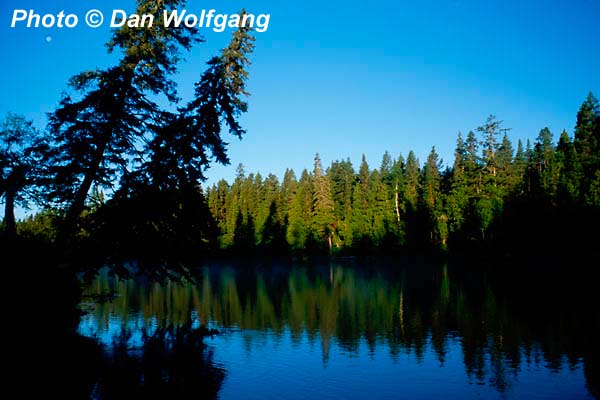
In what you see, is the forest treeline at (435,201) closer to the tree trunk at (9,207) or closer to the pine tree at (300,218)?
the pine tree at (300,218)

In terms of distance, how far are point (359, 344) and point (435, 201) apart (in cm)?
6295

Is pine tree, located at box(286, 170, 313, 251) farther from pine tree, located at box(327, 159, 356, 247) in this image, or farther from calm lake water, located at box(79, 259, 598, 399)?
calm lake water, located at box(79, 259, 598, 399)

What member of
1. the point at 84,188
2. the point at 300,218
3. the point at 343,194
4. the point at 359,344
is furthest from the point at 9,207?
the point at 343,194

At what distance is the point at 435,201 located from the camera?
79.5 m

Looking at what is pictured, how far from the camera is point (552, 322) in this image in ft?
78.5

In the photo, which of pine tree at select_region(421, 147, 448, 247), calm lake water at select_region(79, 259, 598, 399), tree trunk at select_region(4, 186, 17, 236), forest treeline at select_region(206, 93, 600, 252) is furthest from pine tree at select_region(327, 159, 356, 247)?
tree trunk at select_region(4, 186, 17, 236)

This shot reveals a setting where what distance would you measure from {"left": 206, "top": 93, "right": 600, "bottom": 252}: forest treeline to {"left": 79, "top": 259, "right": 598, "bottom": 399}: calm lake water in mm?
22021

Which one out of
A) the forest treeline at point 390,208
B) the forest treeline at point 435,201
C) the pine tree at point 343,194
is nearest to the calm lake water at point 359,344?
the forest treeline at point 390,208

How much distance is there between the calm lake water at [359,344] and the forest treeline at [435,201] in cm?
2202

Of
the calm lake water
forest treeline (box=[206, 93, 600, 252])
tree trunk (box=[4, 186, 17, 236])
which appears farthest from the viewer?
forest treeline (box=[206, 93, 600, 252])

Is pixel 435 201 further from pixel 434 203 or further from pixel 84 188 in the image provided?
pixel 84 188

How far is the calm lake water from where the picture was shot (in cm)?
1430

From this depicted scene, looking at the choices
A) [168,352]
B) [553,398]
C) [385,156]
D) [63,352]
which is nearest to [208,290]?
[168,352]

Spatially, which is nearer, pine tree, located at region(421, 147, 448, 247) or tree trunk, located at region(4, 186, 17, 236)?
tree trunk, located at region(4, 186, 17, 236)
